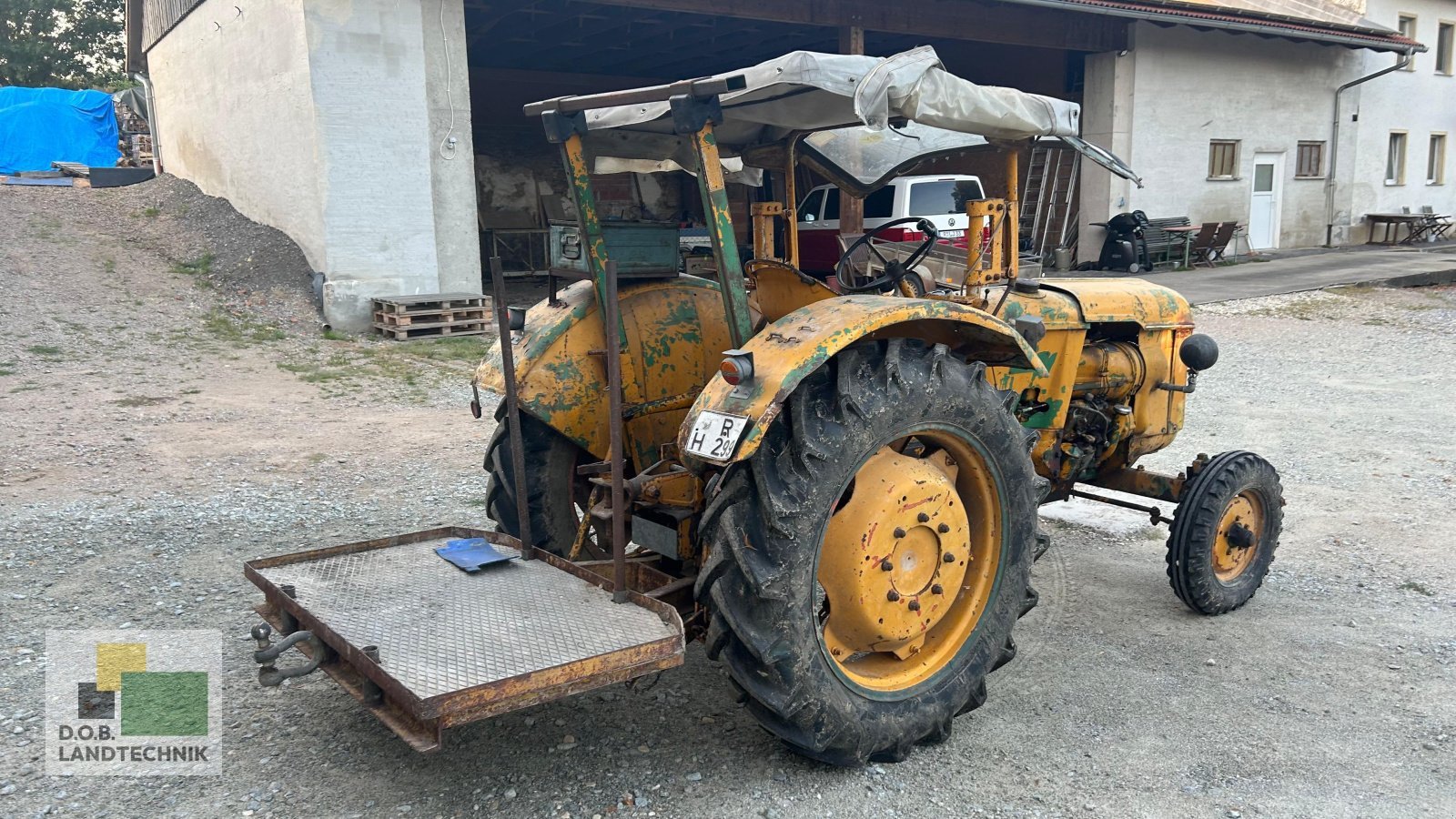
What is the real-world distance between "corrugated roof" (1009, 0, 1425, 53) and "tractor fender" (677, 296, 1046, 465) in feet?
43.7

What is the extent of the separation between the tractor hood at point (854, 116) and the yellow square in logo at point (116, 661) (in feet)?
7.95

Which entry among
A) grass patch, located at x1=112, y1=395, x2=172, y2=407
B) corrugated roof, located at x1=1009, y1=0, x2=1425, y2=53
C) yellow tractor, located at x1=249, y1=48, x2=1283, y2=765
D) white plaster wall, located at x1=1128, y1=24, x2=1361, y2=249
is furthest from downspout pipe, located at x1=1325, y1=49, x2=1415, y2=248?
grass patch, located at x1=112, y1=395, x2=172, y2=407

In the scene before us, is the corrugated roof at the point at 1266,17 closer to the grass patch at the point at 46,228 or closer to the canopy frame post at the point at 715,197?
the grass patch at the point at 46,228

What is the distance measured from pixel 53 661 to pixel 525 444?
5.91 ft

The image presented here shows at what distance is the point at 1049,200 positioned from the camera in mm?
20000

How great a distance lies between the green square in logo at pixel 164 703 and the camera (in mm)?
3221

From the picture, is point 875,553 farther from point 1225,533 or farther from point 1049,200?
point 1049,200

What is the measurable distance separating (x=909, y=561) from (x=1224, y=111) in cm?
1958

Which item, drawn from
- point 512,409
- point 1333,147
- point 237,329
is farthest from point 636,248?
point 1333,147

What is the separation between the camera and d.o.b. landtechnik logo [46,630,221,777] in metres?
3.06

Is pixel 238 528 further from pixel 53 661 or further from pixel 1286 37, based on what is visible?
pixel 1286 37

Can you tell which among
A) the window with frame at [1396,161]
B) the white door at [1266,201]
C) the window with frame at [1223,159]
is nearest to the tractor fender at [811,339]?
the window with frame at [1223,159]

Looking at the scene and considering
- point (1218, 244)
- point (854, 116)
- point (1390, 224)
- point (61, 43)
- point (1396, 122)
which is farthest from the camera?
point (61, 43)

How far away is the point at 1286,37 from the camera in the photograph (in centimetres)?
1958
